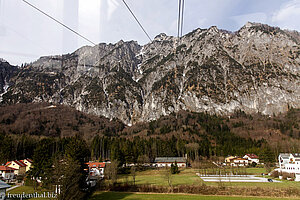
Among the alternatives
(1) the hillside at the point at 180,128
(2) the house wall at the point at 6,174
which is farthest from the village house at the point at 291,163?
(2) the house wall at the point at 6,174

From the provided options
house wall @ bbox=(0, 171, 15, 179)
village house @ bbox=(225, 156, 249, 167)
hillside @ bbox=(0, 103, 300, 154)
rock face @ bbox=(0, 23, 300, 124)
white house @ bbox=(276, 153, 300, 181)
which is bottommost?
village house @ bbox=(225, 156, 249, 167)

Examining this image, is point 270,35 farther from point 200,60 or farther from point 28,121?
point 28,121

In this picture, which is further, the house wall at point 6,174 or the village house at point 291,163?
the village house at point 291,163

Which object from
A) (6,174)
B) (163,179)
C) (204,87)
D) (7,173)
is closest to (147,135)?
(163,179)

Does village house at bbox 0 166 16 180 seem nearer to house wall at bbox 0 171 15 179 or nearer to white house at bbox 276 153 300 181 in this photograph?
house wall at bbox 0 171 15 179

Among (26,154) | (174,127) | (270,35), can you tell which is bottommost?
(26,154)

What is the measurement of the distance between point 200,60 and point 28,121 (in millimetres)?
151617

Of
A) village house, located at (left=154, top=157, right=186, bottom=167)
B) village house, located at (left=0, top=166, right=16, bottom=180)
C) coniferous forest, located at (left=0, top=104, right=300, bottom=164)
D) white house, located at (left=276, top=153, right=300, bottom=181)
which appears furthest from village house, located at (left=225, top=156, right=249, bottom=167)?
village house, located at (left=0, top=166, right=16, bottom=180)

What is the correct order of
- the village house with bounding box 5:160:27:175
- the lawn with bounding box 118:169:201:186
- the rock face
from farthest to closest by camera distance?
1. the rock face
2. the village house with bounding box 5:160:27:175
3. the lawn with bounding box 118:169:201:186

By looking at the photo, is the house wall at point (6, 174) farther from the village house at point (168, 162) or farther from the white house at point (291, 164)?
the white house at point (291, 164)

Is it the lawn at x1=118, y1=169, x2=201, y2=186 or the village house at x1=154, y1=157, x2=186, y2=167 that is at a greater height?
the lawn at x1=118, y1=169, x2=201, y2=186

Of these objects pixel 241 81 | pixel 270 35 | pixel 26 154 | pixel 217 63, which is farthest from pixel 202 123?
pixel 270 35

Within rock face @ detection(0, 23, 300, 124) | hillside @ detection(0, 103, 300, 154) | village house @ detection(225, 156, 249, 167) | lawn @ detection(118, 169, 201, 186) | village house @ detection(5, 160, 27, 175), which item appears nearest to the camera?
lawn @ detection(118, 169, 201, 186)

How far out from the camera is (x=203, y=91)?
16550 cm
